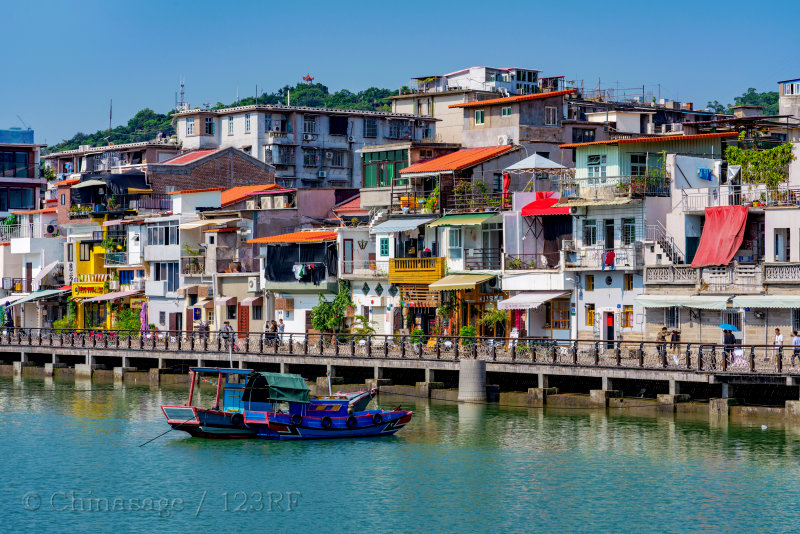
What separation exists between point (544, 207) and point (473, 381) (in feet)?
44.8

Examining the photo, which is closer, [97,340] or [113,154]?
[97,340]

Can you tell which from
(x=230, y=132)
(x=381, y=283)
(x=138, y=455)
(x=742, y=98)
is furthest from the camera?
(x=742, y=98)

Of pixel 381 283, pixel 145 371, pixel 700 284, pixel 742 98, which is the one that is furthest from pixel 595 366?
pixel 742 98

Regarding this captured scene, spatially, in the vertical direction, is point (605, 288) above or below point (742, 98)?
below

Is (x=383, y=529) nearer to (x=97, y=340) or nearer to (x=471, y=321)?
(x=471, y=321)

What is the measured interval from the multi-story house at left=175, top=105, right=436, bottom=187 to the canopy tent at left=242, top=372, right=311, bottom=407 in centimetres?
5515

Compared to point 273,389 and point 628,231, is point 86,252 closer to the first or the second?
point 628,231

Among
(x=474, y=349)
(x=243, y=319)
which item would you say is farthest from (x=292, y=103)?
(x=474, y=349)

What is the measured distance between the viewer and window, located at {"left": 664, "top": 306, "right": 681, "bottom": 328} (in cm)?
6228

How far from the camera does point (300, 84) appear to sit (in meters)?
186

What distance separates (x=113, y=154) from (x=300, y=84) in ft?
225

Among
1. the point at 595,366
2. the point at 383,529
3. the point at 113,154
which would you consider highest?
the point at 113,154

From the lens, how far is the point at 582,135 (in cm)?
8506

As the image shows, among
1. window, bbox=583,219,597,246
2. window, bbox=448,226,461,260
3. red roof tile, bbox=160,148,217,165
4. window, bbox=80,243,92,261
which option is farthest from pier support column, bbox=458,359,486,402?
window, bbox=80,243,92,261
